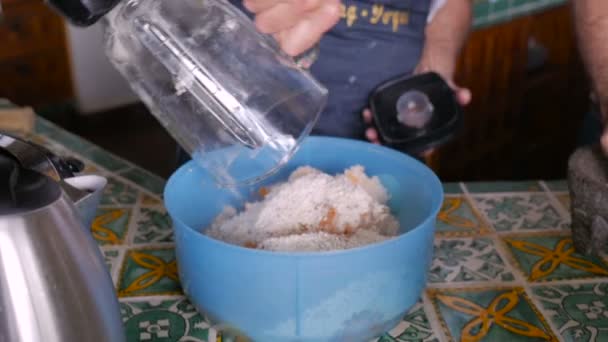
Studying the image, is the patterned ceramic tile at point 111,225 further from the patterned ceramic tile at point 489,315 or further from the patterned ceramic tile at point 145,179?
the patterned ceramic tile at point 489,315

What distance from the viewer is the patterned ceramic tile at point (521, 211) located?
867 mm

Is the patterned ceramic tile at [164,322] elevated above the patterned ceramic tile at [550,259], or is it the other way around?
the patterned ceramic tile at [164,322]

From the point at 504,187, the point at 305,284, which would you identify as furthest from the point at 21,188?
the point at 504,187

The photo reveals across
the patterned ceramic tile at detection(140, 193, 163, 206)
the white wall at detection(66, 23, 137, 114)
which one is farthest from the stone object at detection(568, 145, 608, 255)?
the white wall at detection(66, 23, 137, 114)

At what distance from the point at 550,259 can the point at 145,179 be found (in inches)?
21.8

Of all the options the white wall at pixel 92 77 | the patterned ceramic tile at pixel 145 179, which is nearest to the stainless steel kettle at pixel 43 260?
the patterned ceramic tile at pixel 145 179

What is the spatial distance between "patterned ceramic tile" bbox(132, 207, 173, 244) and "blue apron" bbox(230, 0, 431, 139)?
0.28m

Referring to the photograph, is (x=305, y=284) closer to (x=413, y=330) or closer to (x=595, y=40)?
(x=413, y=330)

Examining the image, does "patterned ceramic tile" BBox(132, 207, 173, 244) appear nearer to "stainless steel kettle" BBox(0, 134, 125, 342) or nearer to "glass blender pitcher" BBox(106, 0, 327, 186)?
"glass blender pitcher" BBox(106, 0, 327, 186)

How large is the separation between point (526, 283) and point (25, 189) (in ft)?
1.73

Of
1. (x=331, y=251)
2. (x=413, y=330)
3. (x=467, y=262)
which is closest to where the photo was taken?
(x=331, y=251)

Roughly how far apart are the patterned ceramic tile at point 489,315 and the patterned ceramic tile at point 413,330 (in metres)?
0.02

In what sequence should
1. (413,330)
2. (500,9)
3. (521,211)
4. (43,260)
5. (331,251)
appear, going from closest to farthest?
1. (43,260)
2. (331,251)
3. (413,330)
4. (521,211)
5. (500,9)

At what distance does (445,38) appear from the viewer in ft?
3.49
